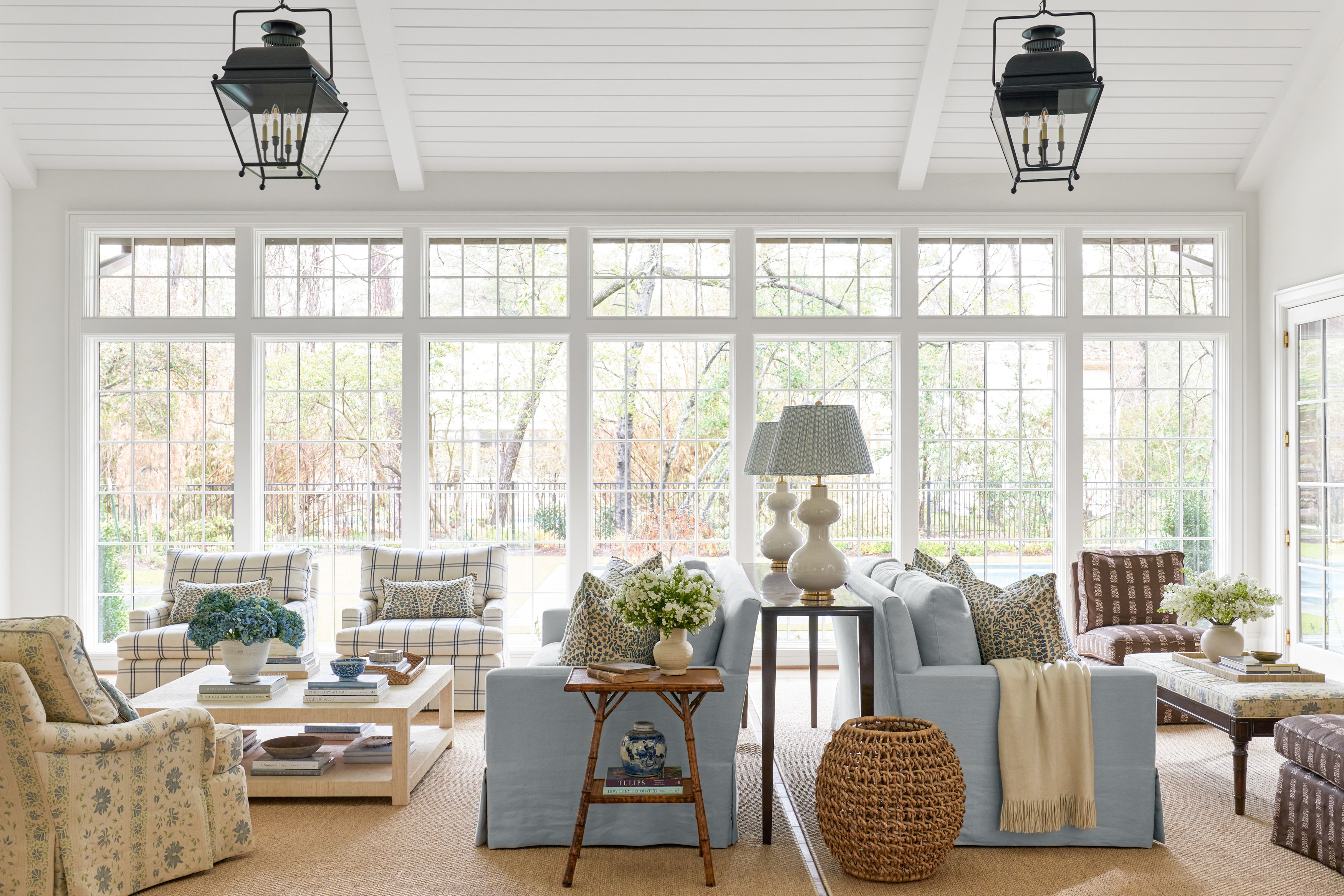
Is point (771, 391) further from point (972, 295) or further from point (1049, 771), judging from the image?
point (1049, 771)

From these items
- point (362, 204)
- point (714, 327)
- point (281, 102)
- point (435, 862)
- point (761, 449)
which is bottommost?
point (435, 862)

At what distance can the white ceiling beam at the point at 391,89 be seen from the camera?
198 inches

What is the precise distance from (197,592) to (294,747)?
1.84 meters

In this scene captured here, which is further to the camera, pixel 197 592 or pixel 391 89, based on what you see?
pixel 391 89

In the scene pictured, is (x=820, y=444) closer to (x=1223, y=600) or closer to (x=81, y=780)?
(x=1223, y=600)

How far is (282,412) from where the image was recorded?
623cm

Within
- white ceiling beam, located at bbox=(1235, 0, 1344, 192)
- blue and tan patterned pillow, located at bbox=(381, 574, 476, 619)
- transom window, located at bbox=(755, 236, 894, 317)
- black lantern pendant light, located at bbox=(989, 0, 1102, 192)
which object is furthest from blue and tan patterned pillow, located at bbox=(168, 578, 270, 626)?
white ceiling beam, located at bbox=(1235, 0, 1344, 192)

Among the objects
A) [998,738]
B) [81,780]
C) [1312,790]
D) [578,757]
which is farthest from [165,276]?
[1312,790]

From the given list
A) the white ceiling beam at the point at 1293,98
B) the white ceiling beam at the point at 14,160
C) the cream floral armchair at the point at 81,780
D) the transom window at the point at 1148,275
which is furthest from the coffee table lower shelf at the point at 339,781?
the white ceiling beam at the point at 1293,98

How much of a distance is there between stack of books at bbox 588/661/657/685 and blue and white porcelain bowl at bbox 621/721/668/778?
0.75 feet

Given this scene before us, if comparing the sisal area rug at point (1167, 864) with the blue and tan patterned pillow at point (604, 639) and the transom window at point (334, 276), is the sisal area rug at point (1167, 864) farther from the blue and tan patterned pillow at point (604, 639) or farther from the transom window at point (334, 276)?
the transom window at point (334, 276)

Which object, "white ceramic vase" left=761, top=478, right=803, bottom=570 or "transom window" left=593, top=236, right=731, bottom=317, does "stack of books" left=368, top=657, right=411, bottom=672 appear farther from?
"transom window" left=593, top=236, right=731, bottom=317

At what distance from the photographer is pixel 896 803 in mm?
2947

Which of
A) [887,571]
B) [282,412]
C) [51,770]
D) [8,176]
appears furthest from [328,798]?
[8,176]
